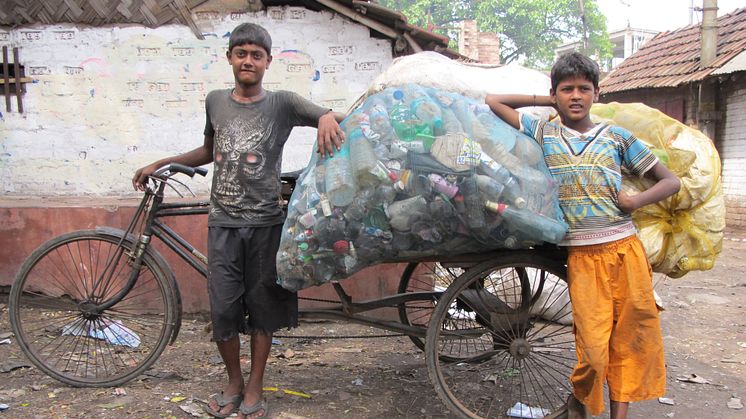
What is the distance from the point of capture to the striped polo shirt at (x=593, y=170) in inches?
95.1

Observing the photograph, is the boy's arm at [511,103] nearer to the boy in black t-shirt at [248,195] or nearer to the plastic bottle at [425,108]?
the plastic bottle at [425,108]

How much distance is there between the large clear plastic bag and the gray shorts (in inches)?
14.5

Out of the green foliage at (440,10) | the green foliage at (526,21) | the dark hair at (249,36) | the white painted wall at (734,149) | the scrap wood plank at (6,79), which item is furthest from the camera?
the green foliage at (440,10)

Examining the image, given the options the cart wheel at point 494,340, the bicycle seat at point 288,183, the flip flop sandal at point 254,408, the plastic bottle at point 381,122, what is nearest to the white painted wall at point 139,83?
the bicycle seat at point 288,183

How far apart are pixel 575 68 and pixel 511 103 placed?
0.95 ft

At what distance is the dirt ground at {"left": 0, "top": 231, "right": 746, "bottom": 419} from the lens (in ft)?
10.0

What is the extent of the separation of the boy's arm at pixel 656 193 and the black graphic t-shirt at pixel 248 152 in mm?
1383

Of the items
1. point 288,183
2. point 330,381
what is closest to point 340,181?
point 288,183

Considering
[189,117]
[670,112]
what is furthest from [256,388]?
[670,112]

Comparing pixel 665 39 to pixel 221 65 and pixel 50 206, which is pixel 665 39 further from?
pixel 50 206

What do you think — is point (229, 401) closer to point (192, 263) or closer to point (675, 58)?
point (192, 263)

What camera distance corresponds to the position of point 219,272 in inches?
111

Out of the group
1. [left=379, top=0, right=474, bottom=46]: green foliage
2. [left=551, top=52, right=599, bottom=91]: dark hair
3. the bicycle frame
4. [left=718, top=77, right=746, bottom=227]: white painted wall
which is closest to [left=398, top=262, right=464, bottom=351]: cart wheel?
the bicycle frame

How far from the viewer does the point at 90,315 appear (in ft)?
10.6
